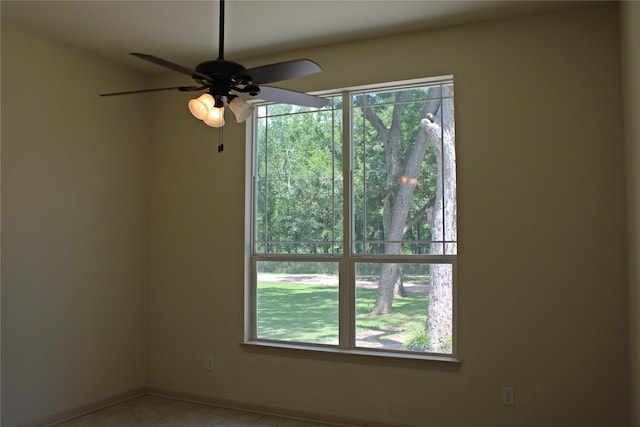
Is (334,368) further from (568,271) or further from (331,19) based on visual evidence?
(331,19)

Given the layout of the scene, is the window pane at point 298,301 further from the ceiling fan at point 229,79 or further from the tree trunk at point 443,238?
the ceiling fan at point 229,79

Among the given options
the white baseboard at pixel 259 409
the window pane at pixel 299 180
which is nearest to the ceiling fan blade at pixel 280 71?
the window pane at pixel 299 180

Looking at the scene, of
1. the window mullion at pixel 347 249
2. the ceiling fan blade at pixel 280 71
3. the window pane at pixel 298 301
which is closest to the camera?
the ceiling fan blade at pixel 280 71

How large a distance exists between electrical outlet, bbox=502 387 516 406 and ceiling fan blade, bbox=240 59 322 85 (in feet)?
8.16

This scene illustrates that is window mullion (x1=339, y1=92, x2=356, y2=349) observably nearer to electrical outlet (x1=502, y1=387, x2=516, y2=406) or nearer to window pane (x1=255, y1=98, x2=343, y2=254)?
window pane (x1=255, y1=98, x2=343, y2=254)

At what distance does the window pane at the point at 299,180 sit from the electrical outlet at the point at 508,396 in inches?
61.5

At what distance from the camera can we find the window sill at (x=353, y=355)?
3.74 metres

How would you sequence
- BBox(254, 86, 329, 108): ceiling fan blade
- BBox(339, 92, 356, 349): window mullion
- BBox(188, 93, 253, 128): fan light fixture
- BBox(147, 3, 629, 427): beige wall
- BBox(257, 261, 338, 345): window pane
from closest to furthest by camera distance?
BBox(188, 93, 253, 128): fan light fixture < BBox(254, 86, 329, 108): ceiling fan blade < BBox(147, 3, 629, 427): beige wall < BBox(339, 92, 356, 349): window mullion < BBox(257, 261, 338, 345): window pane

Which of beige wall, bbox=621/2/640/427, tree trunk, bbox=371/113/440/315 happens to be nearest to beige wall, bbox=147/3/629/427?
beige wall, bbox=621/2/640/427

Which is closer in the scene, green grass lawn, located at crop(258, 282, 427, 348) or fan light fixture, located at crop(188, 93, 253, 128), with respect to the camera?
fan light fixture, located at crop(188, 93, 253, 128)

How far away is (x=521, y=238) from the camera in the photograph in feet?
11.7

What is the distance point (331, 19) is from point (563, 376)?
283cm

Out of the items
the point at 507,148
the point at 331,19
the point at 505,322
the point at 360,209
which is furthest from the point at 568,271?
the point at 331,19

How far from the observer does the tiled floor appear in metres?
4.01
